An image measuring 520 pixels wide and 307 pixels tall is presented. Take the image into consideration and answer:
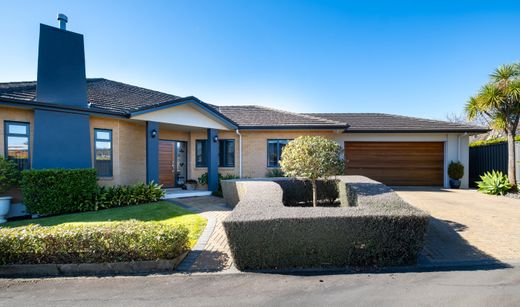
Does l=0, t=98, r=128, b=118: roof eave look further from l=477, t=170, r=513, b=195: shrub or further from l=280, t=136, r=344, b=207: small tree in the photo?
l=477, t=170, r=513, b=195: shrub

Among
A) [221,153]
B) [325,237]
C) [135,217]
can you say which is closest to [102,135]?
[135,217]

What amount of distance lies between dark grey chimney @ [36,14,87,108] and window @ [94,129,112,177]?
4.22 ft

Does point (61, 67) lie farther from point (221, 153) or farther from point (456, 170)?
point (456, 170)

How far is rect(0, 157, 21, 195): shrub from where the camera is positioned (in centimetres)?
772

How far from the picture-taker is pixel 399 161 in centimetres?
1512

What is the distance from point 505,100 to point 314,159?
11.8 metres

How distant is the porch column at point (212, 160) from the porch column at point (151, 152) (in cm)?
276

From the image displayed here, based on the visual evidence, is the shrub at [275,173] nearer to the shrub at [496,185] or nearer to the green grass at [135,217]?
the green grass at [135,217]

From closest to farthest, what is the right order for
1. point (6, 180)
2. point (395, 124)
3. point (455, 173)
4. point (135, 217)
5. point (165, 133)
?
point (135, 217) < point (6, 180) < point (165, 133) < point (455, 173) < point (395, 124)

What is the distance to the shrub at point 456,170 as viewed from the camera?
14.0 metres

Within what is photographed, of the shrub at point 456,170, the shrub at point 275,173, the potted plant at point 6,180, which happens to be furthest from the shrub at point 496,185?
the potted plant at point 6,180

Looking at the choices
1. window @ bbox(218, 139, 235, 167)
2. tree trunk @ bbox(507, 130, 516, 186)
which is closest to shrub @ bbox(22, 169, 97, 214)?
window @ bbox(218, 139, 235, 167)

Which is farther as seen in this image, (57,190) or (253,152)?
(253,152)

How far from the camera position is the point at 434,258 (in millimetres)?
4730
